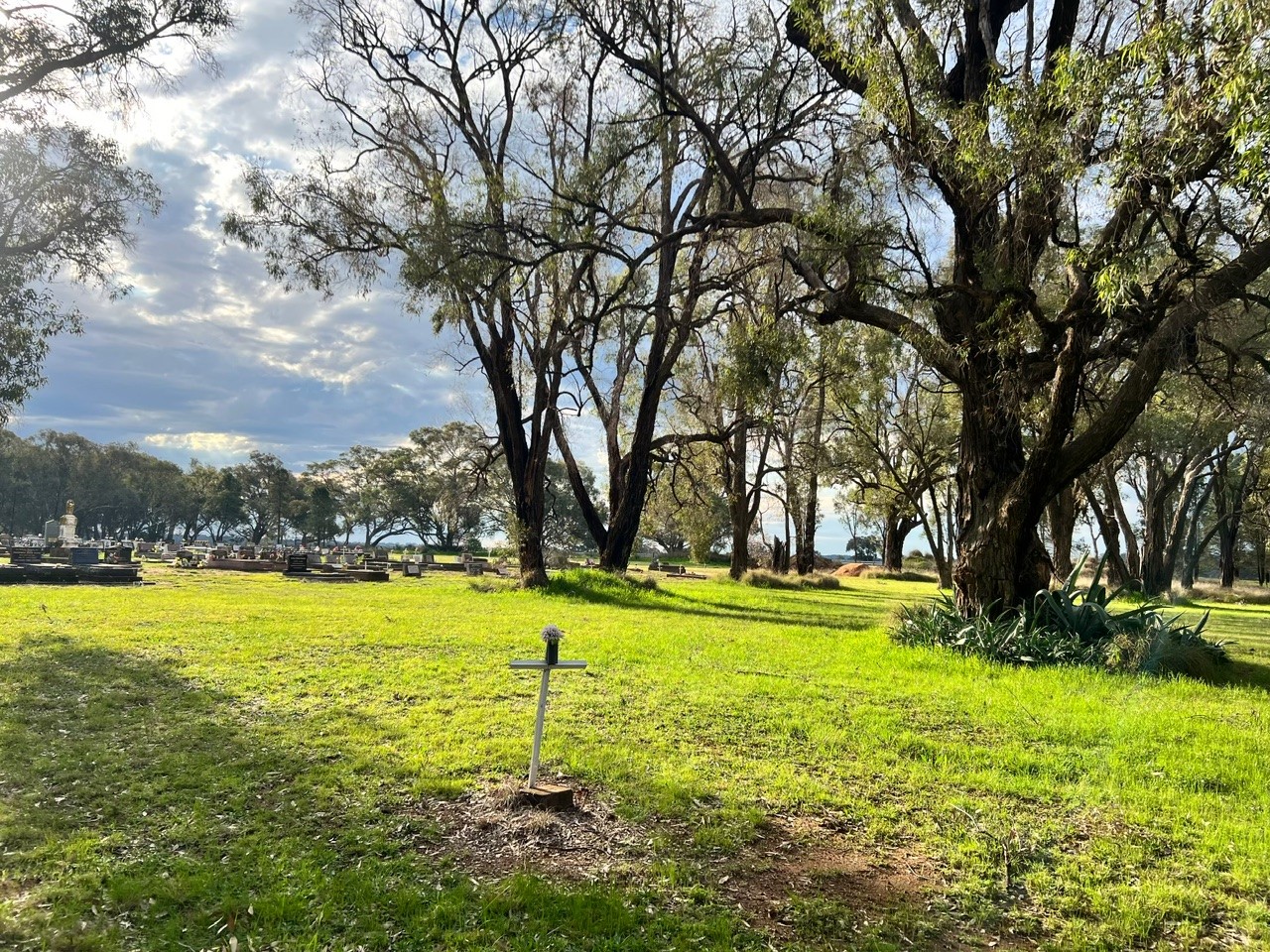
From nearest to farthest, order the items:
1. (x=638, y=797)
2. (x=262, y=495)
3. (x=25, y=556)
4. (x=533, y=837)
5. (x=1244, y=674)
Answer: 1. (x=533, y=837)
2. (x=638, y=797)
3. (x=1244, y=674)
4. (x=25, y=556)
5. (x=262, y=495)

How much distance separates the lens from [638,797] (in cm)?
408

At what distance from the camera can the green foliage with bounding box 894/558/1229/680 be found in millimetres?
7973

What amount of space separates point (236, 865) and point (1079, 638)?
8.76m

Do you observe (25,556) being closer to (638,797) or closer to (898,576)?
(638,797)

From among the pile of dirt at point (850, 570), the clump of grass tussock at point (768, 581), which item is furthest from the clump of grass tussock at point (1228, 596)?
the pile of dirt at point (850, 570)

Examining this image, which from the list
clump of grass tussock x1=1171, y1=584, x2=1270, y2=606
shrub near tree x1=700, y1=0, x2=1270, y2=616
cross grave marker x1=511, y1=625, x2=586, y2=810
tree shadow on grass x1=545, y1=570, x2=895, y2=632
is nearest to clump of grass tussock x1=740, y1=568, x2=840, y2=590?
tree shadow on grass x1=545, y1=570, x2=895, y2=632

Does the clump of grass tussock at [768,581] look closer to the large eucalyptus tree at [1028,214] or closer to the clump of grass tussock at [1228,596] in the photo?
the clump of grass tussock at [1228,596]

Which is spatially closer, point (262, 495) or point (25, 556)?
point (25, 556)

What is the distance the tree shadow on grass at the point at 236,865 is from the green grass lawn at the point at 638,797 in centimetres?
1

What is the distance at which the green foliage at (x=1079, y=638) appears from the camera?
7.97 metres

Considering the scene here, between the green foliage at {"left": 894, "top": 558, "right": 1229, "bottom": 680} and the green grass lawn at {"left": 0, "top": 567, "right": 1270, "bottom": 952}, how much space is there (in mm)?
512

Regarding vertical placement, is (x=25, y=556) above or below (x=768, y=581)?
above

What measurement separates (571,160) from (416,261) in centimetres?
683

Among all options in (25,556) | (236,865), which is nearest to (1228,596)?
(236,865)
